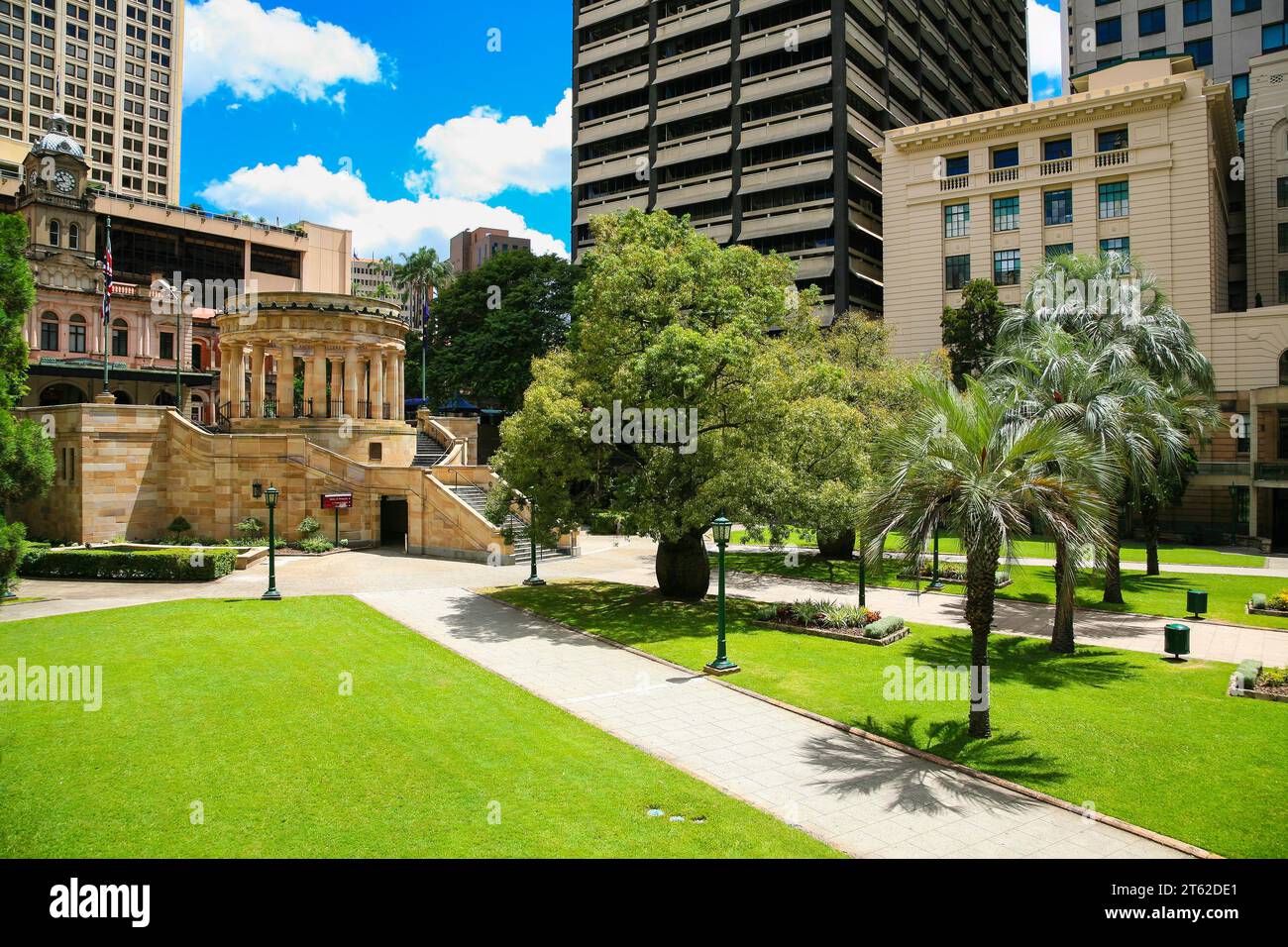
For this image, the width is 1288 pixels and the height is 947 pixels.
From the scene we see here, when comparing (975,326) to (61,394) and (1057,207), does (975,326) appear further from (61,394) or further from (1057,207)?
(61,394)

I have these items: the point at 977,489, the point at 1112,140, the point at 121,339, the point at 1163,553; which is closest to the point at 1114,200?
the point at 1112,140

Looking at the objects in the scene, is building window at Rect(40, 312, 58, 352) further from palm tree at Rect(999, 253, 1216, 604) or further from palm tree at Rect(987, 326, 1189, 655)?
palm tree at Rect(987, 326, 1189, 655)

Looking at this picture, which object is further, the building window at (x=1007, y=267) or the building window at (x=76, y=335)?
the building window at (x=76, y=335)

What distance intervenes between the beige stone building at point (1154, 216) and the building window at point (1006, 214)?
0.31ft

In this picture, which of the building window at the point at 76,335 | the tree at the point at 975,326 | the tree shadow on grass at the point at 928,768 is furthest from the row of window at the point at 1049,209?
the building window at the point at 76,335

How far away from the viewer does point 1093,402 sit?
782 inches

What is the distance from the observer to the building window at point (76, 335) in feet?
180

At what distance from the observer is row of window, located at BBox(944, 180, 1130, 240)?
4853 cm

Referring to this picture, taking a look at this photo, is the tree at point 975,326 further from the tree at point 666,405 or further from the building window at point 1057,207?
the tree at point 666,405

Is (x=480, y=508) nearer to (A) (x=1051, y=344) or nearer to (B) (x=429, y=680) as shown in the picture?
(B) (x=429, y=680)
